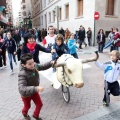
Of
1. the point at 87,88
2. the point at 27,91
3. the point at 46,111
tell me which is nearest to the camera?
the point at 27,91

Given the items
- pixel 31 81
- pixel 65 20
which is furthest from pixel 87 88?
pixel 65 20

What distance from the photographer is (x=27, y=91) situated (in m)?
3.42

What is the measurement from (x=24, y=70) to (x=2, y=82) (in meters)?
3.80

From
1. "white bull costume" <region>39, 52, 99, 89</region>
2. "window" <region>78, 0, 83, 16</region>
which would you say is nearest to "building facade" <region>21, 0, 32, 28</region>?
"window" <region>78, 0, 83, 16</region>

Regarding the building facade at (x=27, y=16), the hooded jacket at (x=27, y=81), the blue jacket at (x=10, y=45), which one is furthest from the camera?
the building facade at (x=27, y=16)

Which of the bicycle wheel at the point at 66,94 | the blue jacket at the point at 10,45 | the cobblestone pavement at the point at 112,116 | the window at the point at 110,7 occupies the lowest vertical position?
the cobblestone pavement at the point at 112,116

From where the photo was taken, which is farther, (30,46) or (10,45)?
(10,45)

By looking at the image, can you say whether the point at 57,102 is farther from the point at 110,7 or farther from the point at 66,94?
the point at 110,7

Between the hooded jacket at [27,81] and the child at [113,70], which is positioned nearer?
the hooded jacket at [27,81]

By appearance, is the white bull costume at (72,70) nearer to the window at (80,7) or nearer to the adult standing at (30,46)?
the adult standing at (30,46)

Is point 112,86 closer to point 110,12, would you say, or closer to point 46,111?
point 46,111

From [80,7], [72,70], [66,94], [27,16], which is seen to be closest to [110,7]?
[80,7]

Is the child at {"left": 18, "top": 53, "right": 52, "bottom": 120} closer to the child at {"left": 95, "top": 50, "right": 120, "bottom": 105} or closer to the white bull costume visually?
the white bull costume

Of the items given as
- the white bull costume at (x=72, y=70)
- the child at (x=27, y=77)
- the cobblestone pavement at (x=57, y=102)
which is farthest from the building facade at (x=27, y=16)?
the child at (x=27, y=77)
